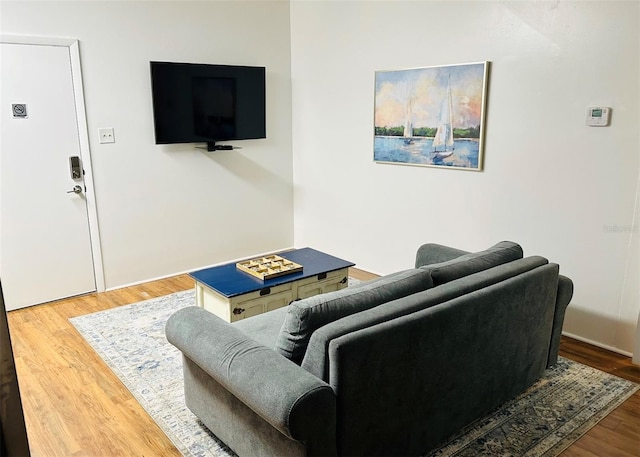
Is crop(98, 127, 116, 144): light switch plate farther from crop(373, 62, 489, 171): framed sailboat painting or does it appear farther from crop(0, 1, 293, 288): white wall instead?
crop(373, 62, 489, 171): framed sailboat painting

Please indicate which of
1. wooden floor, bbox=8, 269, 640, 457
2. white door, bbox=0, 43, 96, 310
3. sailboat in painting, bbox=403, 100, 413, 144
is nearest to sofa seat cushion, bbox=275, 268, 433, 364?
wooden floor, bbox=8, 269, 640, 457

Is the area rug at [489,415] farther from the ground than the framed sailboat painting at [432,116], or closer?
closer

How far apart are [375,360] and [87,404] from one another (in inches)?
68.7

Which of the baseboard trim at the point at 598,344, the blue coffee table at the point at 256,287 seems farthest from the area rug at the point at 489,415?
the blue coffee table at the point at 256,287

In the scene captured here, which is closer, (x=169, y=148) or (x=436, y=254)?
(x=436, y=254)

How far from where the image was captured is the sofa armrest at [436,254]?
3.27 metres

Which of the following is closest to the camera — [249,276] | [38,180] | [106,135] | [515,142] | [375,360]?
[375,360]

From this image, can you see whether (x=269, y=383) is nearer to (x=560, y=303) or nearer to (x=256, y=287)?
(x=256, y=287)

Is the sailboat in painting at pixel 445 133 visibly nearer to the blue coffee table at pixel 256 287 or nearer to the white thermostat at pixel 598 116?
the white thermostat at pixel 598 116

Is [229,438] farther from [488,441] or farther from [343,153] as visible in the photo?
Answer: [343,153]

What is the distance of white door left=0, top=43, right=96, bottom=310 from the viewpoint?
3652 millimetres

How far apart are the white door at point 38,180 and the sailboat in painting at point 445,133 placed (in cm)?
288

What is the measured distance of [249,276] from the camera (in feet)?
10.8

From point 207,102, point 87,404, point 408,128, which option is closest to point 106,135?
point 207,102
